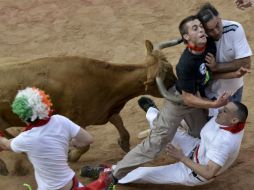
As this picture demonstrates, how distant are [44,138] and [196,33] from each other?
1.94m

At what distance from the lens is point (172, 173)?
7363 millimetres

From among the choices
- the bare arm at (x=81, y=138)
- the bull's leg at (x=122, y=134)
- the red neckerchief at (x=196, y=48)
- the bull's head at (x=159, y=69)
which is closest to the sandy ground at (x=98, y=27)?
the bull's leg at (x=122, y=134)

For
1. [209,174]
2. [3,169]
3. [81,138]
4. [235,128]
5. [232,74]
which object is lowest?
[3,169]

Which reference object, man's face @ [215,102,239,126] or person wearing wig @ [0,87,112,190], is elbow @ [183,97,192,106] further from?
person wearing wig @ [0,87,112,190]

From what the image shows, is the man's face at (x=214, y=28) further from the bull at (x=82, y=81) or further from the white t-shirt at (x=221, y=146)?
the white t-shirt at (x=221, y=146)

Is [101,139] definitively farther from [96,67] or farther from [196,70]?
[196,70]

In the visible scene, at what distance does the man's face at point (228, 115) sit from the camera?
659cm

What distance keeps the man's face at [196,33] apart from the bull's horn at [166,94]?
0.82 m

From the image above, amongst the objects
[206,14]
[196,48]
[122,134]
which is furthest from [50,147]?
[122,134]

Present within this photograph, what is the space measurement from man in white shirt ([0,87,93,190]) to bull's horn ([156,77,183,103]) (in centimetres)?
138

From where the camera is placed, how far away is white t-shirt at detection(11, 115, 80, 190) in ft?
19.0

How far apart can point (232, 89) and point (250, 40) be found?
15.2ft

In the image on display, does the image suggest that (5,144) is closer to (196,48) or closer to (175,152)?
(175,152)

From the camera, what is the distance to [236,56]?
6832mm
